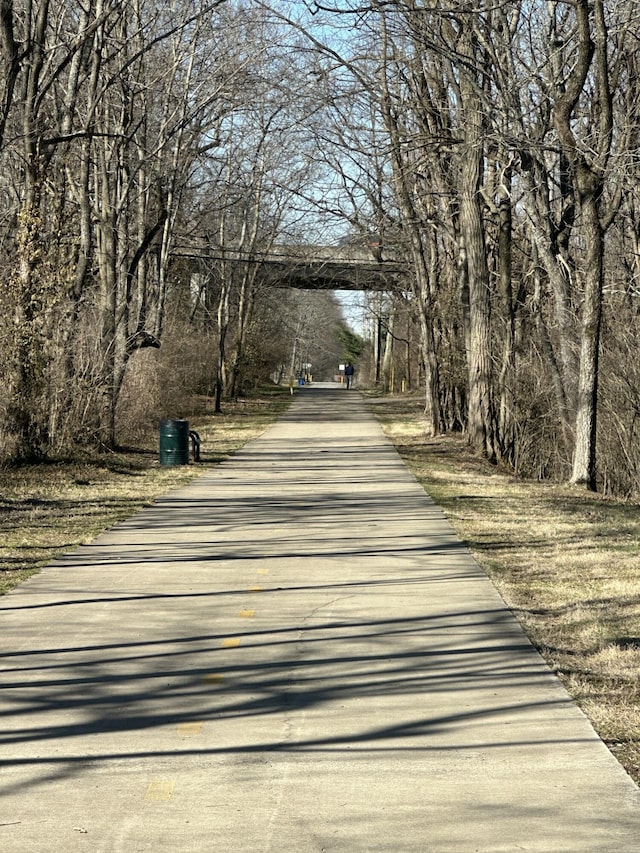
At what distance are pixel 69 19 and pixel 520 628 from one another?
822 inches

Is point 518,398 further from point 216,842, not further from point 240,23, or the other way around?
point 216,842

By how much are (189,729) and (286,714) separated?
569 mm

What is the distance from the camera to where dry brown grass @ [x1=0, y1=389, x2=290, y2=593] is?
1211cm

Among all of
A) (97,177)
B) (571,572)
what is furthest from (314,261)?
(571,572)

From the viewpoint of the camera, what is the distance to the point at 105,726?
639cm

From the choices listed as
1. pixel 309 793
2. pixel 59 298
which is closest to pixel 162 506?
pixel 59 298

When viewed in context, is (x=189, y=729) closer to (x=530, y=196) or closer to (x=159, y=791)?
(x=159, y=791)

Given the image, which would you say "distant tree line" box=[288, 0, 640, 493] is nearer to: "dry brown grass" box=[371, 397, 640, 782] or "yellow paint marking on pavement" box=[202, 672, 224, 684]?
A: "dry brown grass" box=[371, 397, 640, 782]

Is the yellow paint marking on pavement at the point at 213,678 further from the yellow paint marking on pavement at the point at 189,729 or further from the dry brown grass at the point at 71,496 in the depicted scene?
the dry brown grass at the point at 71,496

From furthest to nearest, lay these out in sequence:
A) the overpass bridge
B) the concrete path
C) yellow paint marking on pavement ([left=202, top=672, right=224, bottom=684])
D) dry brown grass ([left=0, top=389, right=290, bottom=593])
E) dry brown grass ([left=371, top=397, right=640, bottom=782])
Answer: the overpass bridge
dry brown grass ([left=0, top=389, right=290, bottom=593])
yellow paint marking on pavement ([left=202, top=672, right=224, bottom=684])
dry brown grass ([left=371, top=397, right=640, bottom=782])
the concrete path

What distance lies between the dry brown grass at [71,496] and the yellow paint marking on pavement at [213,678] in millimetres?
3226

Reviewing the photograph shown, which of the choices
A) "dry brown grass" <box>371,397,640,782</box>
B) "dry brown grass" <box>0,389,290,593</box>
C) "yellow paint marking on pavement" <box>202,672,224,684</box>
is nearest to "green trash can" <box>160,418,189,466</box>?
"dry brown grass" <box>0,389,290,593</box>

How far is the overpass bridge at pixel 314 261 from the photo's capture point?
38.8 meters

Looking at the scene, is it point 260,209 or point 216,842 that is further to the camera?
point 260,209
